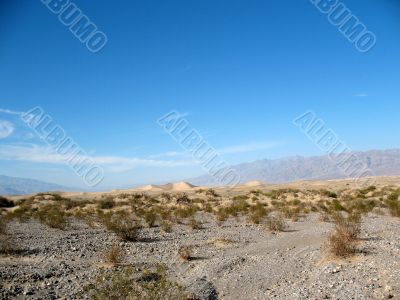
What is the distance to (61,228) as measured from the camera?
70.1ft

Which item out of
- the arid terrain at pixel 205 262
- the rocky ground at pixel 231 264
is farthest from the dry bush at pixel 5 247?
the rocky ground at pixel 231 264

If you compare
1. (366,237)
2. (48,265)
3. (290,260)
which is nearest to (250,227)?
(366,237)

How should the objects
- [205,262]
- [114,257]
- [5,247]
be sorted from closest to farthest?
[114,257], [205,262], [5,247]

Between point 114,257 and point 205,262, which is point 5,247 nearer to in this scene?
point 114,257

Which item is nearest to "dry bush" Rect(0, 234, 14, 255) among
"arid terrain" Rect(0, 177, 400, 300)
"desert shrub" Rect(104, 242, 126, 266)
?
"arid terrain" Rect(0, 177, 400, 300)

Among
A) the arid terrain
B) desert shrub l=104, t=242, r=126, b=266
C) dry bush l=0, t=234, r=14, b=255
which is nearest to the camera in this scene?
the arid terrain

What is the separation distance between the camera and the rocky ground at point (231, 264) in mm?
9672

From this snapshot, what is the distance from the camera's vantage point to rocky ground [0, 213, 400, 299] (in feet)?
31.7

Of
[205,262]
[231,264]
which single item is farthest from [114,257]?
[231,264]

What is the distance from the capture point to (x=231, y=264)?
489 inches

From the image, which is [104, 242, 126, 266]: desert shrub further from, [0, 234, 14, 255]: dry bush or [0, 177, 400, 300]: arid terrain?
[0, 234, 14, 255]: dry bush

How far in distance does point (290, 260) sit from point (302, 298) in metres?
3.74

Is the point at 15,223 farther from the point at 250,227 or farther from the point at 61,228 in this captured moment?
the point at 250,227

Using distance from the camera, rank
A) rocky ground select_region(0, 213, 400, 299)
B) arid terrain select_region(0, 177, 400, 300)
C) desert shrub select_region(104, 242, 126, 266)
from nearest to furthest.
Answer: arid terrain select_region(0, 177, 400, 300), rocky ground select_region(0, 213, 400, 299), desert shrub select_region(104, 242, 126, 266)
